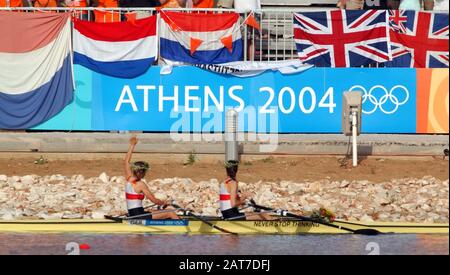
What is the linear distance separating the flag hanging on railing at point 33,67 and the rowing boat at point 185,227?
5.83 m

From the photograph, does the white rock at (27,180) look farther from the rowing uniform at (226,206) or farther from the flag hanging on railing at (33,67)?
the rowing uniform at (226,206)

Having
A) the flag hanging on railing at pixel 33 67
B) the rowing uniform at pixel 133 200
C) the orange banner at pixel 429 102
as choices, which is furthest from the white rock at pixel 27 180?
the orange banner at pixel 429 102

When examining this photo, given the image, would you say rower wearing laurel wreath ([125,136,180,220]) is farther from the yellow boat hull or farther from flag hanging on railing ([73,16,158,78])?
flag hanging on railing ([73,16,158,78])

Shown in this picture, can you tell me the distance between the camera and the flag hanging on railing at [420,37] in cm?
2802

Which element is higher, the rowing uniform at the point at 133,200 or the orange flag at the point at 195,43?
the orange flag at the point at 195,43

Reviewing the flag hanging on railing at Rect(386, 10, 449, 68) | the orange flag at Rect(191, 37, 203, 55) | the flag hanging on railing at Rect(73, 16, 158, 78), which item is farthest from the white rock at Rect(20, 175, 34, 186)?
the flag hanging on railing at Rect(386, 10, 449, 68)

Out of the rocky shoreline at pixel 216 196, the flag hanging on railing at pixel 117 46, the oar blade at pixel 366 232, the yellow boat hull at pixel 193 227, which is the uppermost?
the flag hanging on railing at pixel 117 46

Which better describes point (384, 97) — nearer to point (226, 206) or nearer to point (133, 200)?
point (226, 206)

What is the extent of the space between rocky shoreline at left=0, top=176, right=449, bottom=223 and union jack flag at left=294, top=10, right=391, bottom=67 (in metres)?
2.83

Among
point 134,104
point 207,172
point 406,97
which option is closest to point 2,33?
point 134,104

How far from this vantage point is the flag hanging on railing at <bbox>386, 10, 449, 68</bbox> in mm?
28016

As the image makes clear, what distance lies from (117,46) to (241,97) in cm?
270

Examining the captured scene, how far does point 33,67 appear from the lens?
28.0 m

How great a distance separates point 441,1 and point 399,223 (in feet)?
24.6
